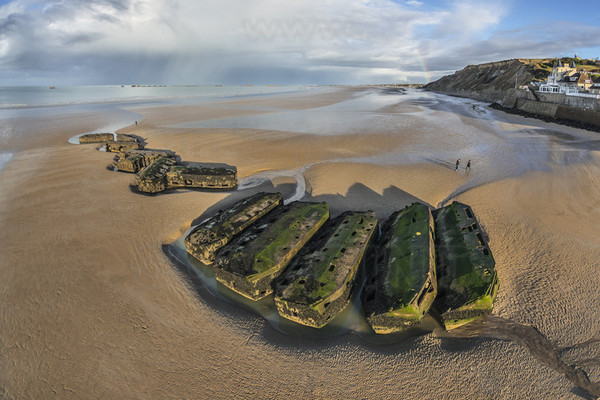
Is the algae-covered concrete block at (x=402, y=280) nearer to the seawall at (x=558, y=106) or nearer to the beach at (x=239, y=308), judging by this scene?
the beach at (x=239, y=308)

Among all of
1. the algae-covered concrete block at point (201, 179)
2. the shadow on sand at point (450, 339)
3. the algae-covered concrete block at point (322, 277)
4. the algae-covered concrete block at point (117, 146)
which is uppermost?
the algae-covered concrete block at point (117, 146)

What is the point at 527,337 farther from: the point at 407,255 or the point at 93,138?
the point at 93,138

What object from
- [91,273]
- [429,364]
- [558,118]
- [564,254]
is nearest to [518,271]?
[564,254]

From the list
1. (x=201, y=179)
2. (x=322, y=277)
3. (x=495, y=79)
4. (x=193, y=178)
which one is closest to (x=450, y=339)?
(x=322, y=277)

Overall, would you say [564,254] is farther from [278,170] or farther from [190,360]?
[278,170]

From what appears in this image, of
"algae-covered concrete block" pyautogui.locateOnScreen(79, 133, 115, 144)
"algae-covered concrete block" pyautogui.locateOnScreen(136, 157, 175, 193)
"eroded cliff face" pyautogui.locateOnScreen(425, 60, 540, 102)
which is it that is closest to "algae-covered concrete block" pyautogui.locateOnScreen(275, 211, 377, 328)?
"algae-covered concrete block" pyautogui.locateOnScreen(136, 157, 175, 193)

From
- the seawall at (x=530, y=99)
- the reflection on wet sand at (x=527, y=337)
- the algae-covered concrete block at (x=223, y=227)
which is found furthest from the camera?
the seawall at (x=530, y=99)

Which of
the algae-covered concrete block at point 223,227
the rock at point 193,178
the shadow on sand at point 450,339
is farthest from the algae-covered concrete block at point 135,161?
the shadow on sand at point 450,339
